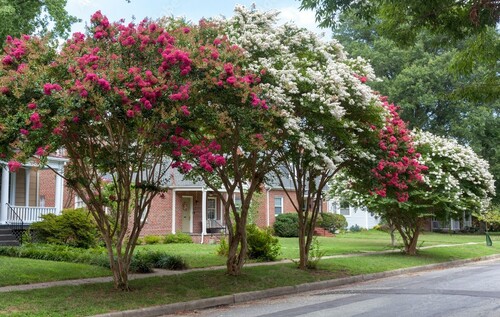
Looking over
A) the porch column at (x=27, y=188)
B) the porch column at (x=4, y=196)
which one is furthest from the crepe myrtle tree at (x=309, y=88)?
the porch column at (x=27, y=188)

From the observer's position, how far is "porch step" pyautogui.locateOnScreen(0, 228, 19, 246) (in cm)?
2038

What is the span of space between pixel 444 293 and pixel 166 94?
717 centimetres


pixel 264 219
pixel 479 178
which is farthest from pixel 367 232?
pixel 479 178

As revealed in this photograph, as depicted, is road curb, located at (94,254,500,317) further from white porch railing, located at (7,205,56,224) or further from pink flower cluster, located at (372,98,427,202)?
white porch railing, located at (7,205,56,224)

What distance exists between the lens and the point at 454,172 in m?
21.3

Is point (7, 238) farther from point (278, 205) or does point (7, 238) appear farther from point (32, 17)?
point (278, 205)

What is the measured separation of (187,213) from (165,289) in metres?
21.8

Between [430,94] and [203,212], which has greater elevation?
[430,94]

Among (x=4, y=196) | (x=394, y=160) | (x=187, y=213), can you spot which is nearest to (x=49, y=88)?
(x=394, y=160)

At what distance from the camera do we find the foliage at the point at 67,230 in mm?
19984

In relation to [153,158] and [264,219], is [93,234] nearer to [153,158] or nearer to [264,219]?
[153,158]

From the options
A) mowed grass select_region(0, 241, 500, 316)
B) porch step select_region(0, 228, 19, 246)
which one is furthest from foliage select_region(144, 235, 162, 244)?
mowed grass select_region(0, 241, 500, 316)

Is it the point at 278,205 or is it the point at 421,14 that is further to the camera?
the point at 278,205

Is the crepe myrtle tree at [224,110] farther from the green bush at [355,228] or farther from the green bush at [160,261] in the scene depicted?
the green bush at [355,228]
